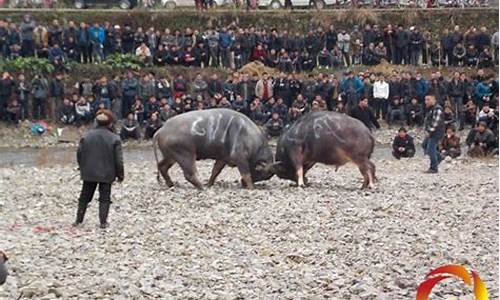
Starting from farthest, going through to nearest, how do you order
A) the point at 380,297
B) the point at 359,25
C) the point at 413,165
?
the point at 359,25
the point at 413,165
the point at 380,297


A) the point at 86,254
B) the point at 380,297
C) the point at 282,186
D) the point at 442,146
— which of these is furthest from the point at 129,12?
the point at 380,297

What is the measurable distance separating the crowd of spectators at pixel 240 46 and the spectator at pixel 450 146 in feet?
34.9

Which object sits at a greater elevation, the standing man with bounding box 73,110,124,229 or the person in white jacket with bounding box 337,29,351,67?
the standing man with bounding box 73,110,124,229

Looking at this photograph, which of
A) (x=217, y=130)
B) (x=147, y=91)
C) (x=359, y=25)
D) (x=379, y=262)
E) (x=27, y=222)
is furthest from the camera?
(x=359, y=25)

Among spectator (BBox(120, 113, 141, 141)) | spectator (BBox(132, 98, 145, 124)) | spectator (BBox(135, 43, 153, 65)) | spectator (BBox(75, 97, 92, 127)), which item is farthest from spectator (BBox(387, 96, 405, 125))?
spectator (BBox(75, 97, 92, 127))

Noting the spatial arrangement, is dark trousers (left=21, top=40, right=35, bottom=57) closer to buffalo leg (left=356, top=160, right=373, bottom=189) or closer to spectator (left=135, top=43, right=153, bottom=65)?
spectator (left=135, top=43, right=153, bottom=65)

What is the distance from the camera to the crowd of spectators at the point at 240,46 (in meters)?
40.6

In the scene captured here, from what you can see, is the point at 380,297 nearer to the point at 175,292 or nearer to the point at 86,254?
the point at 175,292

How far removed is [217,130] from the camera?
22.6m

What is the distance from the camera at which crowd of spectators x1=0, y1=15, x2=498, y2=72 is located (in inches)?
1598

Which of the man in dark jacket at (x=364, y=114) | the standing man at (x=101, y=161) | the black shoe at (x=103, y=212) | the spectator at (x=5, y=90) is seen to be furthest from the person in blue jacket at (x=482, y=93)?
the black shoe at (x=103, y=212)

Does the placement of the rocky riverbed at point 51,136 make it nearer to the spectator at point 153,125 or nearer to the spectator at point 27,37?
the spectator at point 153,125

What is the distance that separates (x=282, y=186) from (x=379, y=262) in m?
9.85

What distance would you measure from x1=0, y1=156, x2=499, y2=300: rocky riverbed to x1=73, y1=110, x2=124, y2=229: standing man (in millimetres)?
514
